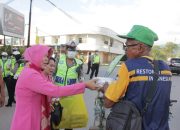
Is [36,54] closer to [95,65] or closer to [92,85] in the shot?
[92,85]

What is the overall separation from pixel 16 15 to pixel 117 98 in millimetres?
27022

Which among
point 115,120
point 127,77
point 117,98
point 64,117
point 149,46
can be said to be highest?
point 149,46

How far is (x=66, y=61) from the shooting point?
634 centimetres

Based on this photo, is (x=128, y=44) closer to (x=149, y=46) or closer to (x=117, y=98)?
(x=149, y=46)

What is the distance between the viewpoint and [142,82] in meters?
2.87

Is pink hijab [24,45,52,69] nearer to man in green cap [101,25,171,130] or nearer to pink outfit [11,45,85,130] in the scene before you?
Answer: pink outfit [11,45,85,130]

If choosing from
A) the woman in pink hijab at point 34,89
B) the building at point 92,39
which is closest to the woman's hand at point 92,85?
the woman in pink hijab at point 34,89

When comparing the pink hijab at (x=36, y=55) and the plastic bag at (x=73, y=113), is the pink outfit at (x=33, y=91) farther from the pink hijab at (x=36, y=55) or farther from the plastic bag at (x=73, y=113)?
the plastic bag at (x=73, y=113)

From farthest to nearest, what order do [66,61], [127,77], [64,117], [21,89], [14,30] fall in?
[14,30] → [66,61] → [64,117] → [21,89] → [127,77]

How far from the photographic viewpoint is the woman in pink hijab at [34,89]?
11.0ft

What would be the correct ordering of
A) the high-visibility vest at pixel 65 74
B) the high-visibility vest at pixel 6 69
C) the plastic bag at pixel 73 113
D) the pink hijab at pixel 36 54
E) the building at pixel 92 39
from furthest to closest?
the building at pixel 92 39 → the high-visibility vest at pixel 6 69 → the high-visibility vest at pixel 65 74 → the plastic bag at pixel 73 113 → the pink hijab at pixel 36 54

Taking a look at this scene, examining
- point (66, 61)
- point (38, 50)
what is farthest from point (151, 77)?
point (66, 61)

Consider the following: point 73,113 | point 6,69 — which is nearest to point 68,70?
point 73,113

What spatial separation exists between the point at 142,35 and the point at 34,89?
3.78 ft
